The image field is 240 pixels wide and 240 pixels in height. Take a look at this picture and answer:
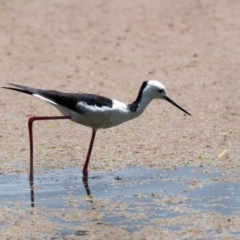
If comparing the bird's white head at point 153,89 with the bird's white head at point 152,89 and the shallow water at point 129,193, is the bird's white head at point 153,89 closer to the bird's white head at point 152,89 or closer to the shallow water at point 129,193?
the bird's white head at point 152,89

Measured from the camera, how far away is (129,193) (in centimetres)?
607

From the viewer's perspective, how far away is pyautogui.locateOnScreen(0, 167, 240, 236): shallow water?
5.57m

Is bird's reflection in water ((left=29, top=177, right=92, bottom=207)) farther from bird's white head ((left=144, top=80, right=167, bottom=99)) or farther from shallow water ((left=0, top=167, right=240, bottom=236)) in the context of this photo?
bird's white head ((left=144, top=80, right=167, bottom=99))

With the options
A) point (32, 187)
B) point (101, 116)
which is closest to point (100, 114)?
point (101, 116)

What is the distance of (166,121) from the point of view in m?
8.48

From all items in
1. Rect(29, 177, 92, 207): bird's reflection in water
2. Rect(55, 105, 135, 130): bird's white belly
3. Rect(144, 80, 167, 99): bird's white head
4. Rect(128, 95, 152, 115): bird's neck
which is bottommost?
Rect(29, 177, 92, 207): bird's reflection in water

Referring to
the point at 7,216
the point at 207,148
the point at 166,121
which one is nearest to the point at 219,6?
the point at 166,121

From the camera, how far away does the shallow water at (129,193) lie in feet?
18.3

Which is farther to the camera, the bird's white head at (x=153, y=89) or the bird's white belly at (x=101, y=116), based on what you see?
the bird's white head at (x=153, y=89)

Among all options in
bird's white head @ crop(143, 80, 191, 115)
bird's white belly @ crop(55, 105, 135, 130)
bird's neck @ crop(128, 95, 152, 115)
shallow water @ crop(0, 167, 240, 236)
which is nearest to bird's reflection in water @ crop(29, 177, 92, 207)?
shallow water @ crop(0, 167, 240, 236)

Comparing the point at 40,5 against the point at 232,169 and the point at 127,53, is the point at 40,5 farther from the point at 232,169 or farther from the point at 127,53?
the point at 232,169

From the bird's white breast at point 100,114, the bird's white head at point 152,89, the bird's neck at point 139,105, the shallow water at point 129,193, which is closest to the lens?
the shallow water at point 129,193

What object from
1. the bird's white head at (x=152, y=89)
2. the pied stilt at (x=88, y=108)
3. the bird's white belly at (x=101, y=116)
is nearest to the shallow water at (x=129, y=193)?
the pied stilt at (x=88, y=108)

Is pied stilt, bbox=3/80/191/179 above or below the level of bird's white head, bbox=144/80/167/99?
below
